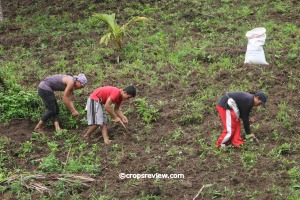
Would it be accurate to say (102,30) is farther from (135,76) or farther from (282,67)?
(282,67)

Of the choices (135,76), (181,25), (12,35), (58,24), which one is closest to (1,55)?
(12,35)

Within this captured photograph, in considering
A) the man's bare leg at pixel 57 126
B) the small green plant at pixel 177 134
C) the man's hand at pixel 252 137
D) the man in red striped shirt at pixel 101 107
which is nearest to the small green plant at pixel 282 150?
the man's hand at pixel 252 137

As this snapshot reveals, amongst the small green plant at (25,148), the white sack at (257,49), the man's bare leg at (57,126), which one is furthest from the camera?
the white sack at (257,49)

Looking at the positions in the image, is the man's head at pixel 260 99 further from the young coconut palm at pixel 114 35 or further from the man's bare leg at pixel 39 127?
the young coconut palm at pixel 114 35

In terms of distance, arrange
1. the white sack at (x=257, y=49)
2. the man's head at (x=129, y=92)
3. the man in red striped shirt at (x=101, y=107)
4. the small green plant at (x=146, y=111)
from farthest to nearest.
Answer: the white sack at (x=257, y=49) < the small green plant at (x=146, y=111) < the man in red striped shirt at (x=101, y=107) < the man's head at (x=129, y=92)

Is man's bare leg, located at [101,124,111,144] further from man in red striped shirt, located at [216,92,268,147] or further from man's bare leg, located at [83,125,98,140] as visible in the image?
man in red striped shirt, located at [216,92,268,147]

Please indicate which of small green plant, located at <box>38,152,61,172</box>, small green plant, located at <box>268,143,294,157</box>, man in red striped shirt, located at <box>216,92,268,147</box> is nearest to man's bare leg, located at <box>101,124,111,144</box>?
small green plant, located at <box>38,152,61,172</box>

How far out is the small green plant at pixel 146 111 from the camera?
850cm

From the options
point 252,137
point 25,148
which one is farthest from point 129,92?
point 252,137

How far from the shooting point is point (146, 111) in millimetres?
8633

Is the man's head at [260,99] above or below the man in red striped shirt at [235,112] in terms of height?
above

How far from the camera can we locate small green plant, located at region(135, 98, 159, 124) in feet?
27.9

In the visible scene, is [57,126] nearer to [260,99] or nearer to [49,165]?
[49,165]

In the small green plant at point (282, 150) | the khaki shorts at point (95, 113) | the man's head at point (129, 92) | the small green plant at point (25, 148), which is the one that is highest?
the man's head at point (129, 92)
